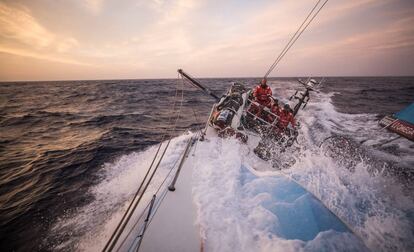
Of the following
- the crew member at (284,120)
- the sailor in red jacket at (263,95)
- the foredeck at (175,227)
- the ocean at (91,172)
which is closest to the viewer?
the foredeck at (175,227)

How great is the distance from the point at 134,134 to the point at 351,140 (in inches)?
406

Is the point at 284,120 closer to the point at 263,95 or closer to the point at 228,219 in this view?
the point at 263,95

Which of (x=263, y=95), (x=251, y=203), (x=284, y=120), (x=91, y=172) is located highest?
(x=263, y=95)

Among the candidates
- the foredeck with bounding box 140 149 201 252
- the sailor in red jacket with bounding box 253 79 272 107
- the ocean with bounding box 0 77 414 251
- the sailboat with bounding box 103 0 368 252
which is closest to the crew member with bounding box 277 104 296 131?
the sailor in red jacket with bounding box 253 79 272 107

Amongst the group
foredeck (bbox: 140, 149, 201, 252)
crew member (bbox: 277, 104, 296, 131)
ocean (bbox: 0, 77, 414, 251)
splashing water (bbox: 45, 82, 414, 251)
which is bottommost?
ocean (bbox: 0, 77, 414, 251)

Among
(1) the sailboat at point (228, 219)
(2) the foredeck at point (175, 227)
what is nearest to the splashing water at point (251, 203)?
(1) the sailboat at point (228, 219)

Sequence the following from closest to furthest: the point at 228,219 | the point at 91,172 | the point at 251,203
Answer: the point at 228,219, the point at 251,203, the point at 91,172

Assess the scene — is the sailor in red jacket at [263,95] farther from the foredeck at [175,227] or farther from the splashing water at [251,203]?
the foredeck at [175,227]

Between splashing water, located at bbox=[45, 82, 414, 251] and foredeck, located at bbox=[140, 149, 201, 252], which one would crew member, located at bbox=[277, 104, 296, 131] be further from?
foredeck, located at bbox=[140, 149, 201, 252]

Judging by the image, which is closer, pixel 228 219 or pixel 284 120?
pixel 228 219

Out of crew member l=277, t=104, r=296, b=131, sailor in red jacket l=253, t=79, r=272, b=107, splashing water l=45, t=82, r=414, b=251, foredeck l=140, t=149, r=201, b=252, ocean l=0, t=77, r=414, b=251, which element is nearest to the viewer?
foredeck l=140, t=149, r=201, b=252

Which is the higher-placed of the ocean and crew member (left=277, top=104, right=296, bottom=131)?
crew member (left=277, top=104, right=296, bottom=131)

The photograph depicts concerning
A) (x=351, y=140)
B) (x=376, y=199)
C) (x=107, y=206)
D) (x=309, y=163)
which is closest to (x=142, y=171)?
(x=107, y=206)

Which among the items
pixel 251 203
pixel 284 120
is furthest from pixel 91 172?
pixel 284 120
